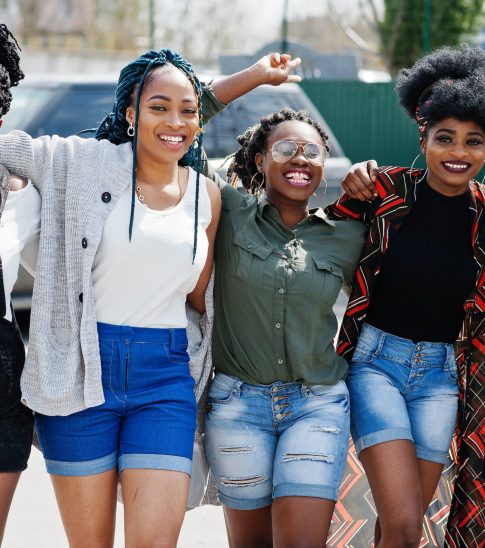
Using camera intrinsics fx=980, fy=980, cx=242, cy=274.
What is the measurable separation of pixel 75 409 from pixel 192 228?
0.77 m

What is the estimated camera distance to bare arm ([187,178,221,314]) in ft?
12.3

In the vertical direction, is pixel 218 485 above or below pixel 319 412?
below

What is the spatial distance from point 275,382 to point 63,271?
2.94 ft

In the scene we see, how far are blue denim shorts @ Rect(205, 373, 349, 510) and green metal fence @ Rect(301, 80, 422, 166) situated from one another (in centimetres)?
1314

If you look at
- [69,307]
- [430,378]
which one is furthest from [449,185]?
[69,307]

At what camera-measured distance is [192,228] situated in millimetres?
3570

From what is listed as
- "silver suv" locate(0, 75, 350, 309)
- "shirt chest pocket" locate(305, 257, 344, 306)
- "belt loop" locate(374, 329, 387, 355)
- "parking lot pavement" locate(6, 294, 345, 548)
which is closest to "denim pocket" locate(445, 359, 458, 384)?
"belt loop" locate(374, 329, 387, 355)

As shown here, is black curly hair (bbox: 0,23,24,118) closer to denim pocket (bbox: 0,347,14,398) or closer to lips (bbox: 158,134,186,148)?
lips (bbox: 158,134,186,148)

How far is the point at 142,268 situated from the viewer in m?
3.41

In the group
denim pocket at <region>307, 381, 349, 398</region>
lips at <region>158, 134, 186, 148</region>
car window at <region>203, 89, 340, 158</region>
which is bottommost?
car window at <region>203, 89, 340, 158</region>

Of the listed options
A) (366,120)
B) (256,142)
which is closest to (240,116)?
(256,142)

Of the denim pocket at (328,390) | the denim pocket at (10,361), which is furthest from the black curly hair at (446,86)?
the denim pocket at (10,361)

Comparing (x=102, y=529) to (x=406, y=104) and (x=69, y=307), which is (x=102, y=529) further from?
(x=406, y=104)

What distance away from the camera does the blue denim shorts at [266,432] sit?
11.9 ft
